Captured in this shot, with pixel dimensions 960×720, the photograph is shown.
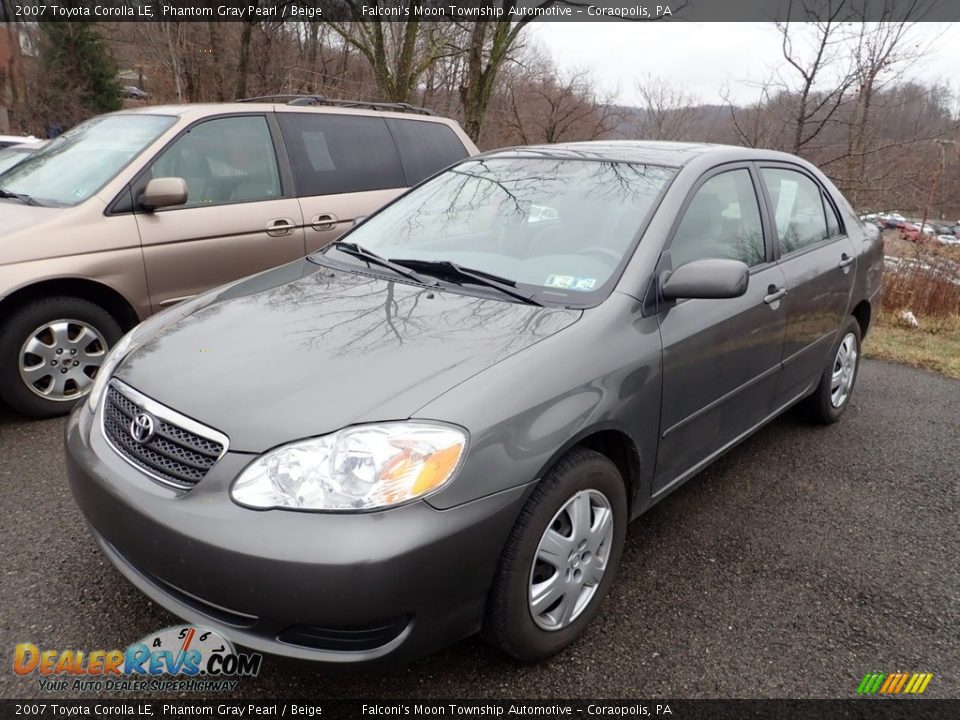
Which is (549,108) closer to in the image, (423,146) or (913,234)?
(913,234)

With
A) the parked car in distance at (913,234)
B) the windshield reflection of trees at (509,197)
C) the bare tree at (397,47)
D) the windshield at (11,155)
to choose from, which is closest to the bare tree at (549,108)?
the bare tree at (397,47)

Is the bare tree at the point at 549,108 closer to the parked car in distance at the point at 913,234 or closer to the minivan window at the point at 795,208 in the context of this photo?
the parked car in distance at the point at 913,234

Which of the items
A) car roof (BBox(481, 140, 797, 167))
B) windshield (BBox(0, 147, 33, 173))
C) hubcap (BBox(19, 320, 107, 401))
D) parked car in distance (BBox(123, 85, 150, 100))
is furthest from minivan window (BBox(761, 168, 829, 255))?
parked car in distance (BBox(123, 85, 150, 100))

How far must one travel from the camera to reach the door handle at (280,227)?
4613 mm

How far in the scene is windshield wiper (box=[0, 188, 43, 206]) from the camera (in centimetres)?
413

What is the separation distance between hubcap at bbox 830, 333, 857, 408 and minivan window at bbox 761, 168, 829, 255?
774mm

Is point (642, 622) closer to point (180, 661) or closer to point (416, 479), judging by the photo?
point (416, 479)

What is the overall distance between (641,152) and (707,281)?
1048 mm

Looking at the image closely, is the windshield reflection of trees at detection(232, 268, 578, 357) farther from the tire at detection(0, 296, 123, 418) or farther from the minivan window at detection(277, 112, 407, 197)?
the minivan window at detection(277, 112, 407, 197)

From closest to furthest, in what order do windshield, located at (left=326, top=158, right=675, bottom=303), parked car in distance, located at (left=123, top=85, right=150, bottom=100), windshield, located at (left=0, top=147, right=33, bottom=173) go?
windshield, located at (left=326, top=158, right=675, bottom=303) → windshield, located at (left=0, top=147, right=33, bottom=173) → parked car in distance, located at (left=123, top=85, right=150, bottom=100)

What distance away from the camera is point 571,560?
7.38 feet

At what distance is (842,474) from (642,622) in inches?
77.1

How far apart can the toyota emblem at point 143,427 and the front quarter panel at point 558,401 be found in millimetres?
828

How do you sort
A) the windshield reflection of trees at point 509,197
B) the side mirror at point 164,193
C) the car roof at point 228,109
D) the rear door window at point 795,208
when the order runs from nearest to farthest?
the windshield reflection of trees at point 509,197
the rear door window at point 795,208
the side mirror at point 164,193
the car roof at point 228,109
